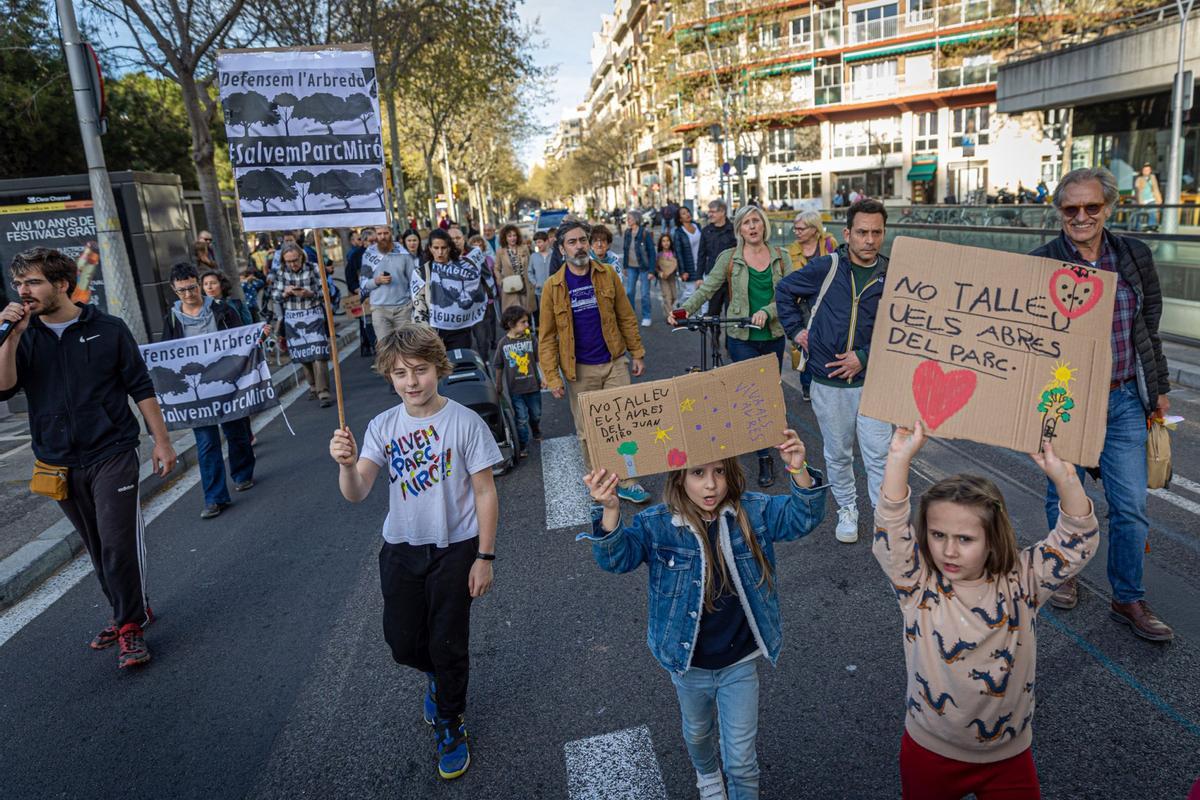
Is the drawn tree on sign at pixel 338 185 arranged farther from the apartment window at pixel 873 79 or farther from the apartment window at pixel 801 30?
the apartment window at pixel 801 30

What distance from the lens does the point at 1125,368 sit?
3672mm

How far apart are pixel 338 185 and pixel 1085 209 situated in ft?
12.2

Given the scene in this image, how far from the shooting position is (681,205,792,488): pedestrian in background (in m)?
5.93

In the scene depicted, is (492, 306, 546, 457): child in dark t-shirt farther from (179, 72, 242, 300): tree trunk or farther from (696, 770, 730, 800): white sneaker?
(179, 72, 242, 300): tree trunk

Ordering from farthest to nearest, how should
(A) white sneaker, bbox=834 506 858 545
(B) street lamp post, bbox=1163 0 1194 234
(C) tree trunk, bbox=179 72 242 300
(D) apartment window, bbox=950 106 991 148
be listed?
(D) apartment window, bbox=950 106 991 148
(B) street lamp post, bbox=1163 0 1194 234
(C) tree trunk, bbox=179 72 242 300
(A) white sneaker, bbox=834 506 858 545

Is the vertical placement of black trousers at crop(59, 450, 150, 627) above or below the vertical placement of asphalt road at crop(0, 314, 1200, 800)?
above

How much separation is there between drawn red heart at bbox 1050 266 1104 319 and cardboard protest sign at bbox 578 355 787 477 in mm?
827

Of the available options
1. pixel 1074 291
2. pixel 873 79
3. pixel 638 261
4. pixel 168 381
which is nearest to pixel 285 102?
pixel 168 381

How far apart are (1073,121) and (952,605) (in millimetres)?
29736

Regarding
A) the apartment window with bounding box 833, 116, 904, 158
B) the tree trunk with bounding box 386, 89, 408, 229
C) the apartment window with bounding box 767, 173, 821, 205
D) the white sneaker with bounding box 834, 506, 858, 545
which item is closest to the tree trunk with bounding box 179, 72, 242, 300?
the white sneaker with bounding box 834, 506, 858, 545

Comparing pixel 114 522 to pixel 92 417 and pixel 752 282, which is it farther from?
pixel 752 282

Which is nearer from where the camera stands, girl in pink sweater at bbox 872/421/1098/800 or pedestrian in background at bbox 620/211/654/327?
girl in pink sweater at bbox 872/421/1098/800

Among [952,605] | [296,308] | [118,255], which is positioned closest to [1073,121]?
[296,308]

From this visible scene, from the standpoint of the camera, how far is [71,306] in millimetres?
4172
